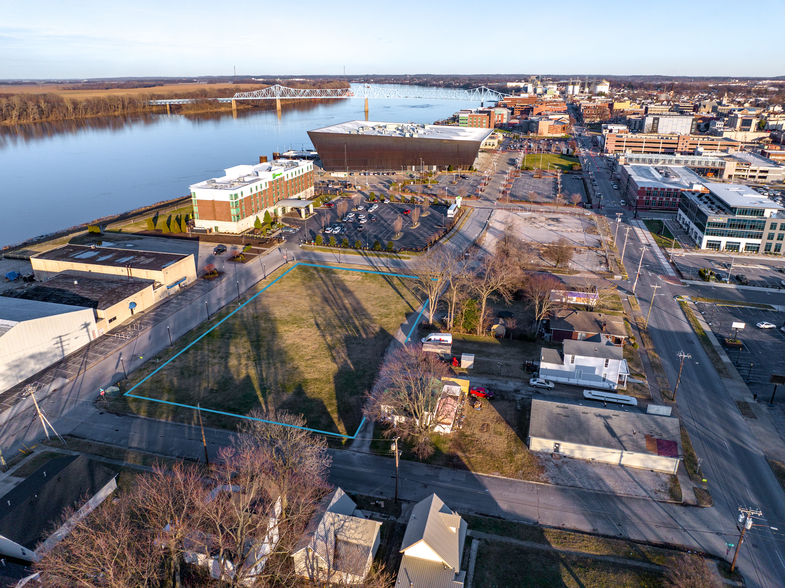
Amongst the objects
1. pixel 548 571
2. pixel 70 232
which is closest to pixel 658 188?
pixel 548 571

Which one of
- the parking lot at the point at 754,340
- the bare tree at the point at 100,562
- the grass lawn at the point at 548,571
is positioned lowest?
the grass lawn at the point at 548,571

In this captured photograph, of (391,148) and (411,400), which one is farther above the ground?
(391,148)

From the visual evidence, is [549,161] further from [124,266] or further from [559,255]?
[124,266]

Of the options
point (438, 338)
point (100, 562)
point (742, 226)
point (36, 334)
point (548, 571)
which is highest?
point (742, 226)

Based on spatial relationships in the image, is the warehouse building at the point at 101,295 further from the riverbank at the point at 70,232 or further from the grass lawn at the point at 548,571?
the grass lawn at the point at 548,571

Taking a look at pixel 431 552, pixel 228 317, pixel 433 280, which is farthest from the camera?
pixel 228 317

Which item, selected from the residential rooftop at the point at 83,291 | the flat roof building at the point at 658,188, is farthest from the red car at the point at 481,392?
the flat roof building at the point at 658,188
